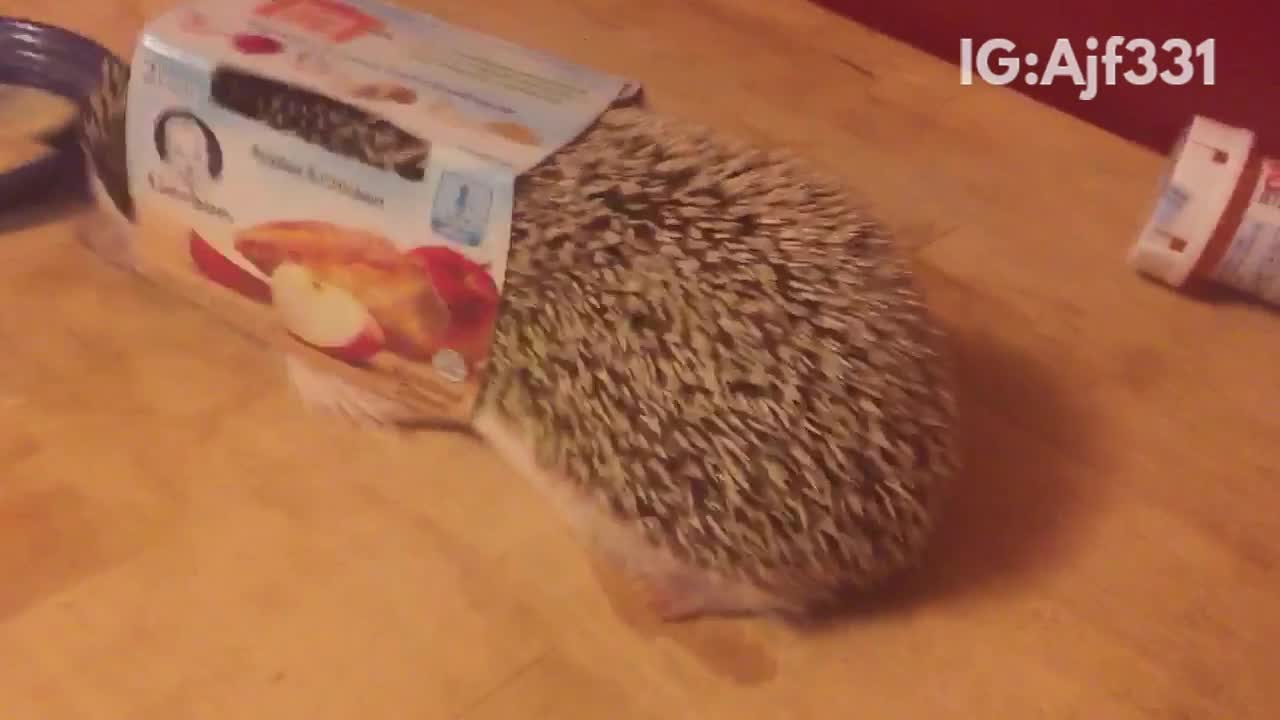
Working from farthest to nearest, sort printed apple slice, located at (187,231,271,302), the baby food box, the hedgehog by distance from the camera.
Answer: printed apple slice, located at (187,231,271,302)
the baby food box
the hedgehog

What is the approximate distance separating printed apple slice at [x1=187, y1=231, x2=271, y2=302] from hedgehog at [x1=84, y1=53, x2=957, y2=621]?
0.16 m

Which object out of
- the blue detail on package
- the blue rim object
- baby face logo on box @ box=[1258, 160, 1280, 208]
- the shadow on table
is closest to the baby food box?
the blue detail on package

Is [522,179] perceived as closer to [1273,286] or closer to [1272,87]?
[1273,286]

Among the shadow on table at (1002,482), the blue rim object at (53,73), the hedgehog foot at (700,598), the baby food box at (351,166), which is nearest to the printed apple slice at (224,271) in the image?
the baby food box at (351,166)

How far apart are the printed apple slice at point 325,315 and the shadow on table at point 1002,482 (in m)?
0.43

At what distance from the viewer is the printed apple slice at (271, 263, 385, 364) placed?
3.57ft

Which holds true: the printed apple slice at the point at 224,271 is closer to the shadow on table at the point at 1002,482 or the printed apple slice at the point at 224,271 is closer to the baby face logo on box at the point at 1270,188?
the shadow on table at the point at 1002,482

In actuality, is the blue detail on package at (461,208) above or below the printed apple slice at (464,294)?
above

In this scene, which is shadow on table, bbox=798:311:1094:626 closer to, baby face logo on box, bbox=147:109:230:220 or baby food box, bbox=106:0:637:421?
baby food box, bbox=106:0:637:421

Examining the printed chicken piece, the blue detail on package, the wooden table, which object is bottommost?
the wooden table

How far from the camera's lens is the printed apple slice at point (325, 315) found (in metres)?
1.09

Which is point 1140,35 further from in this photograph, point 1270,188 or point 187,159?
point 187,159

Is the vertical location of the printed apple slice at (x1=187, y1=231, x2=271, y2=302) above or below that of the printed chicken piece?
below

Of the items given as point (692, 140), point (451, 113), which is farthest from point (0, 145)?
point (692, 140)
